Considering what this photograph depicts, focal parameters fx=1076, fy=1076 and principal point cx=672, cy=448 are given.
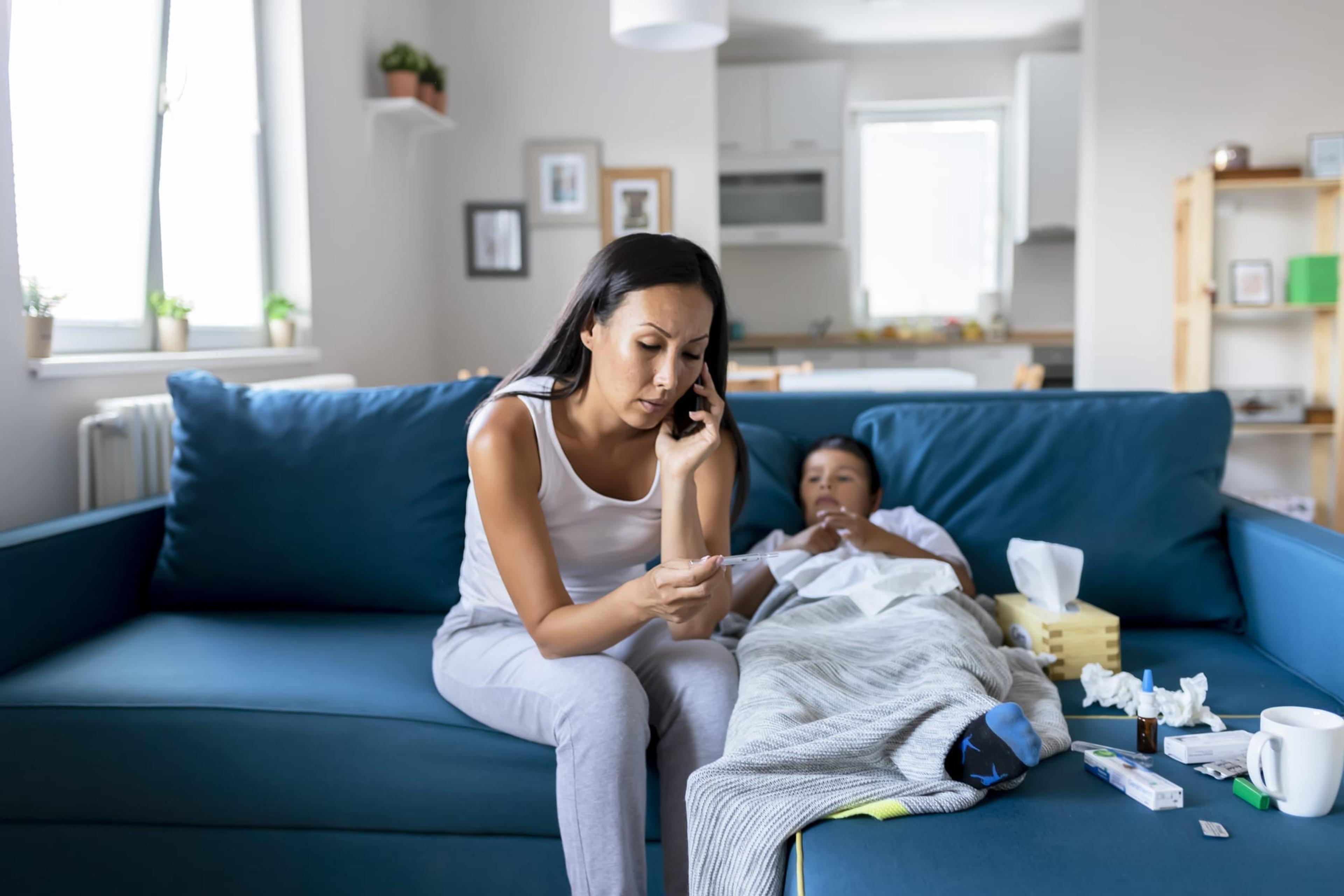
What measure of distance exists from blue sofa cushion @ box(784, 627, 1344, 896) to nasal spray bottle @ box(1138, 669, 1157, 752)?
0.03 meters

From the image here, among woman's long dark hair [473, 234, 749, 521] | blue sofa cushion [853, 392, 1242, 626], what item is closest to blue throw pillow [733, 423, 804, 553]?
blue sofa cushion [853, 392, 1242, 626]

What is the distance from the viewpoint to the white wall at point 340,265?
6.89 ft

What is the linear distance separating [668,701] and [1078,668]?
0.64 metres

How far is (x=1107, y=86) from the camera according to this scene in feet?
15.1

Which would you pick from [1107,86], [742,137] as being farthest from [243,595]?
[742,137]

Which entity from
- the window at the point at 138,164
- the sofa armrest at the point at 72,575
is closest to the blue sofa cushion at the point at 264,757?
the sofa armrest at the point at 72,575

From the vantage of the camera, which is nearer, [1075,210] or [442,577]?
[442,577]

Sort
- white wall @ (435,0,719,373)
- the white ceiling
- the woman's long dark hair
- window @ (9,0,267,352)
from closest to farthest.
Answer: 1. the woman's long dark hair
2. window @ (9,0,267,352)
3. white wall @ (435,0,719,373)
4. the white ceiling

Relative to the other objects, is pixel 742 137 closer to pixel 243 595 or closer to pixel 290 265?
pixel 290 265

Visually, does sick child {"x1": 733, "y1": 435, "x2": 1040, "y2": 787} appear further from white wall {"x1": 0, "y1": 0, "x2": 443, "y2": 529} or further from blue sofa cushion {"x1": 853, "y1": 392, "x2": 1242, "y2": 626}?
white wall {"x1": 0, "y1": 0, "x2": 443, "y2": 529}

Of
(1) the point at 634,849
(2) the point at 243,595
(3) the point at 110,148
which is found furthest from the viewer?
(3) the point at 110,148

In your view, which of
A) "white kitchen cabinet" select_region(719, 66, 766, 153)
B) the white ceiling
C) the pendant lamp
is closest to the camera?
the pendant lamp

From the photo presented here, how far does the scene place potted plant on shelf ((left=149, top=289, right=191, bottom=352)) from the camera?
2768mm

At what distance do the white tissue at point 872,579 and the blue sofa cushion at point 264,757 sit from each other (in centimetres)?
45
